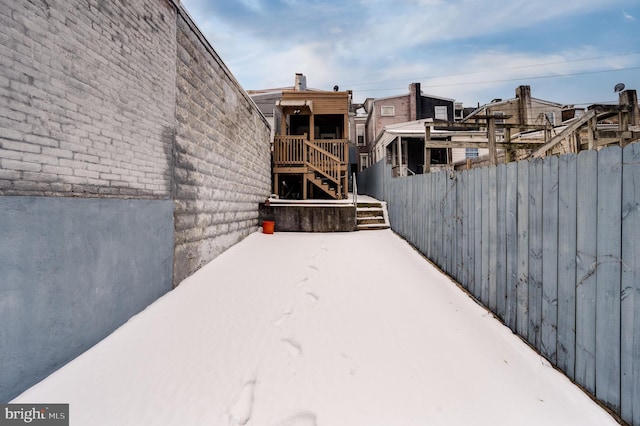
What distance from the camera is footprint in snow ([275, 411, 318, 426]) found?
1.85 m

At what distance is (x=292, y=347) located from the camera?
8.62ft

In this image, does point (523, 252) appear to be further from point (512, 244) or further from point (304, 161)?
point (304, 161)

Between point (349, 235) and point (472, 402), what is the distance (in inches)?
217

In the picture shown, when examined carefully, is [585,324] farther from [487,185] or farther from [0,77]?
[0,77]

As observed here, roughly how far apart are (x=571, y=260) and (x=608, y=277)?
285 millimetres

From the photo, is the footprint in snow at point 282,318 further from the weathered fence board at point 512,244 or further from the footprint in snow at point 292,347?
the weathered fence board at point 512,244

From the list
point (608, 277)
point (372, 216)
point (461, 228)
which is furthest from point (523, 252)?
point (372, 216)

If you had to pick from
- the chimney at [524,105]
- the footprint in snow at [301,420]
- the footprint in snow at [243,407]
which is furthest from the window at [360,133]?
the footprint in snow at [301,420]

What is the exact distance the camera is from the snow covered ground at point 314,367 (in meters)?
1.90

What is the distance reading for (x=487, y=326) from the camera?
9.46ft

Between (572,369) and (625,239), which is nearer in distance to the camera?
(625,239)

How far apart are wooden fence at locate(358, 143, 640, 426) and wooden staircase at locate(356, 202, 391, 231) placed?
4653 mm

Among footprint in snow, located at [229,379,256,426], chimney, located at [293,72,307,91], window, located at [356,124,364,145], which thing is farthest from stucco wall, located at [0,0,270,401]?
window, located at [356,124,364,145]

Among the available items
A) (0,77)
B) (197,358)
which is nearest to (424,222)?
(197,358)
